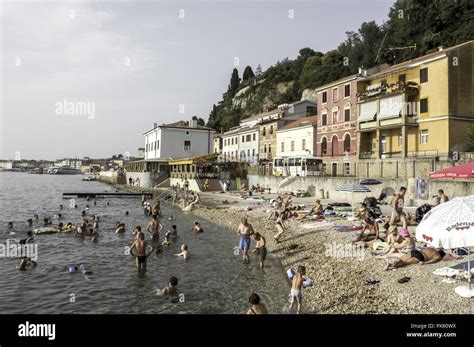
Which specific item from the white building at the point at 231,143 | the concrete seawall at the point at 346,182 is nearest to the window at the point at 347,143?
the concrete seawall at the point at 346,182

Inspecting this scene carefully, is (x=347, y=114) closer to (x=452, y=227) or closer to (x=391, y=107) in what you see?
(x=391, y=107)

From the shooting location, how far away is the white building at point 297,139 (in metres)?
45.9

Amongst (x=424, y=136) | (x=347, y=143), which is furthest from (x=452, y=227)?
(x=347, y=143)

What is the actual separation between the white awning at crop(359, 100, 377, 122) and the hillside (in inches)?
733

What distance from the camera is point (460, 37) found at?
151 ft

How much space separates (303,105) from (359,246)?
4466cm

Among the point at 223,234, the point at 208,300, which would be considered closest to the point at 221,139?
the point at 223,234

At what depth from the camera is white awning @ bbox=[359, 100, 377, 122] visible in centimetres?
3634

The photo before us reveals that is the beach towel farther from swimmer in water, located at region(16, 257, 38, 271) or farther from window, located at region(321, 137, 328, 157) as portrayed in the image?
window, located at region(321, 137, 328, 157)

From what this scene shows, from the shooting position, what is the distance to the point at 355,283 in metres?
11.9

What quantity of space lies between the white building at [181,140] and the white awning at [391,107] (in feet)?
126

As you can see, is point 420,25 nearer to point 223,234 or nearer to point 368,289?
point 223,234

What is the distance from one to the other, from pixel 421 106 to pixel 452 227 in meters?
28.0
